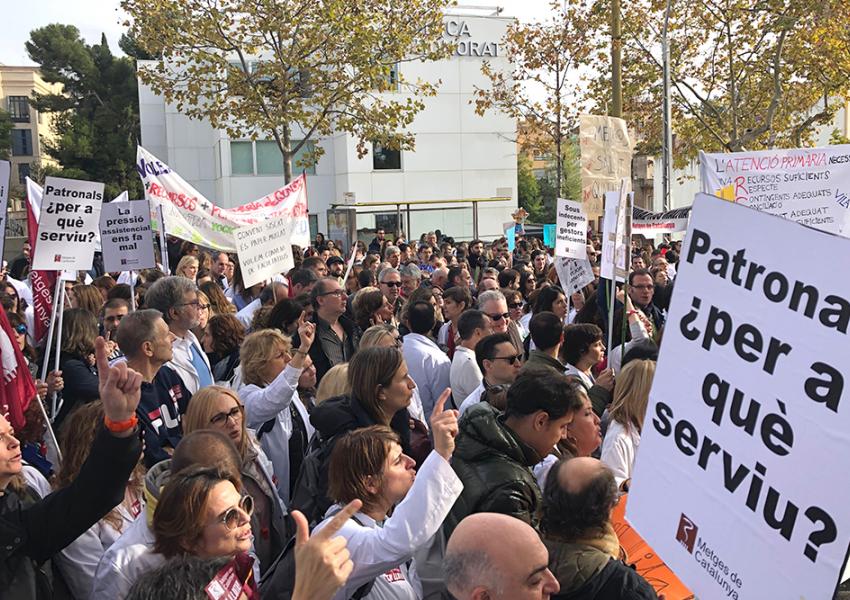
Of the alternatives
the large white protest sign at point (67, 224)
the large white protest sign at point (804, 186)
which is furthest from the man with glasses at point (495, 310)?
the large white protest sign at point (67, 224)

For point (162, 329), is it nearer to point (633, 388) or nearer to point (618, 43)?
point (633, 388)

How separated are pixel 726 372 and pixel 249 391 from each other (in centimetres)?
337

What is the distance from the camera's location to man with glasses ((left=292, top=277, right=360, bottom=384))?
720cm

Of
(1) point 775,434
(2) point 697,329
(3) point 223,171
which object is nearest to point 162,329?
(2) point 697,329

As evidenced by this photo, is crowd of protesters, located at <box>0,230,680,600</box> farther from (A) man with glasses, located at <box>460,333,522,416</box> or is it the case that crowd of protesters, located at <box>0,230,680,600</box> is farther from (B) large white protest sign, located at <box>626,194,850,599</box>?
(B) large white protest sign, located at <box>626,194,850,599</box>

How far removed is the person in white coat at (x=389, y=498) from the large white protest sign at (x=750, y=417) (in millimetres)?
681

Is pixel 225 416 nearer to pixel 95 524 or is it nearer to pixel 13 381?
pixel 95 524

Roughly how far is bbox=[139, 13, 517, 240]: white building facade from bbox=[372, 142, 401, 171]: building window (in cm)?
4

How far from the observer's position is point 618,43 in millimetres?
15195

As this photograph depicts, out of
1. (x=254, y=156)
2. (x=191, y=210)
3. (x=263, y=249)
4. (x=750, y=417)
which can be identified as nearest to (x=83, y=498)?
(x=750, y=417)

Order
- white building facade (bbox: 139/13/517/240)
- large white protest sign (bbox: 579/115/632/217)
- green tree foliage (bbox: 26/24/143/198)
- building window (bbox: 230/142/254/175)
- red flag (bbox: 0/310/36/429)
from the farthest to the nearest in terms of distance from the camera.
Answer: green tree foliage (bbox: 26/24/143/198) < building window (bbox: 230/142/254/175) < white building facade (bbox: 139/13/517/240) < large white protest sign (bbox: 579/115/632/217) < red flag (bbox: 0/310/36/429)

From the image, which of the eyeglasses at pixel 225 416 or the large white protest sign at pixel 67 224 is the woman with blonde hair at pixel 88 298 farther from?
the eyeglasses at pixel 225 416

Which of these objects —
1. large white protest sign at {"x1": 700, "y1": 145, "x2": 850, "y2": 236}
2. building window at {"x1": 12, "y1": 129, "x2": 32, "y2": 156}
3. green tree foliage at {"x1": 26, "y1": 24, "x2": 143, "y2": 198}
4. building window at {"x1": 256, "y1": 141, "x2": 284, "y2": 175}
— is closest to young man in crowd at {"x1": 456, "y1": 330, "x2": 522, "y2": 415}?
large white protest sign at {"x1": 700, "y1": 145, "x2": 850, "y2": 236}

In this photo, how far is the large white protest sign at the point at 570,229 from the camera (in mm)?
9836
